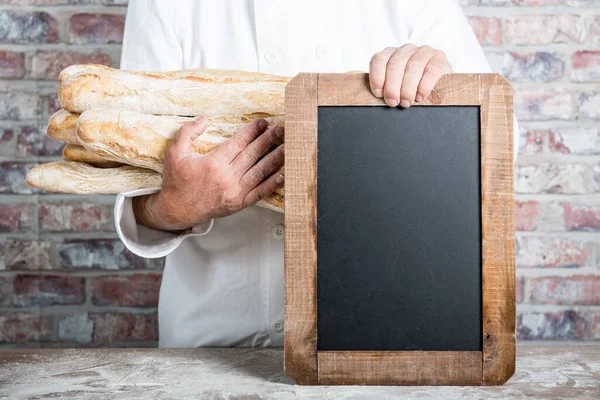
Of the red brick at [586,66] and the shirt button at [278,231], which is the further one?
the red brick at [586,66]

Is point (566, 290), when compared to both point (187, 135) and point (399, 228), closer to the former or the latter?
point (399, 228)

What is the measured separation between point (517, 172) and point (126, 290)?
1.09 m

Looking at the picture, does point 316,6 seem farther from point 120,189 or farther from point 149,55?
point 120,189

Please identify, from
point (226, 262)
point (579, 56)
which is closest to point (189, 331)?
point (226, 262)

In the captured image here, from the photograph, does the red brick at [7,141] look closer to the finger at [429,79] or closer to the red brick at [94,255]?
the red brick at [94,255]

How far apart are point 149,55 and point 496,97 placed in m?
0.74

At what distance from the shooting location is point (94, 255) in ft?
5.51

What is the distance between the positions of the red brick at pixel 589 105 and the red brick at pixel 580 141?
4 cm

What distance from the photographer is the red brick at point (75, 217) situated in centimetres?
166

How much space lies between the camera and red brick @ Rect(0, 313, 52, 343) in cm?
168

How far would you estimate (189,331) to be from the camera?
1.27 m

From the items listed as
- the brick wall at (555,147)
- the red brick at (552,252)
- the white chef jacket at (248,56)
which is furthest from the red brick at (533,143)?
the white chef jacket at (248,56)

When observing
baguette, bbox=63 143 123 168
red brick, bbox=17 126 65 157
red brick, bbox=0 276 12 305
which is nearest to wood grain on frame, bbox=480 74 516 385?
baguette, bbox=63 143 123 168

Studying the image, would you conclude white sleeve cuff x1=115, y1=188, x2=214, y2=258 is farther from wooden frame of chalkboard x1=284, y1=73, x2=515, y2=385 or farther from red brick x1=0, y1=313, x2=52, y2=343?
red brick x1=0, y1=313, x2=52, y2=343
